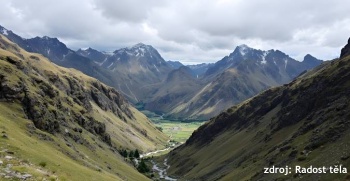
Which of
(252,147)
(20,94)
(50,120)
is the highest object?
(20,94)

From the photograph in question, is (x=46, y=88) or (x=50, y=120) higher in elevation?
(x=46, y=88)

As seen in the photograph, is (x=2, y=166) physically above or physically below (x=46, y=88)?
below

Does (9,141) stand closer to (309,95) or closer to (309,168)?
(309,168)

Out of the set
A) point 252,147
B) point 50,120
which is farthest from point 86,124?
point 252,147

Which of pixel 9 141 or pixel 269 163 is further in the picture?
pixel 269 163

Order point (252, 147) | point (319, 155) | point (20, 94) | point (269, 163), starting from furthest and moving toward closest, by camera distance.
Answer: point (252, 147), point (20, 94), point (269, 163), point (319, 155)

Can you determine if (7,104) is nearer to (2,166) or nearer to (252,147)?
(2,166)

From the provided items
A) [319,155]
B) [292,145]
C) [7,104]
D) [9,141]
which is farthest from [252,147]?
[9,141]

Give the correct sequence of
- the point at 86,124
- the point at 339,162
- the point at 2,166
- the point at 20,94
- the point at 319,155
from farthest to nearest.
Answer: the point at 86,124
the point at 20,94
the point at 319,155
the point at 339,162
the point at 2,166

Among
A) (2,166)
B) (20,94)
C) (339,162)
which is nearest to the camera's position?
(2,166)
